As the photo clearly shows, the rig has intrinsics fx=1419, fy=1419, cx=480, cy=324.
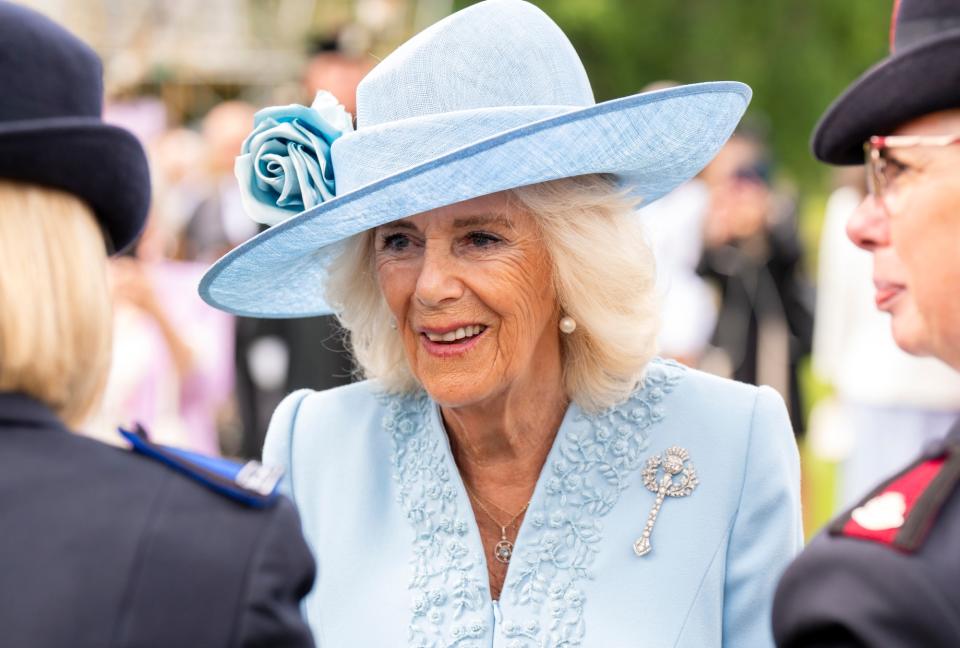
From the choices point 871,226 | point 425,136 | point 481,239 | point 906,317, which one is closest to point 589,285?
point 481,239

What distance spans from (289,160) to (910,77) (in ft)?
4.99

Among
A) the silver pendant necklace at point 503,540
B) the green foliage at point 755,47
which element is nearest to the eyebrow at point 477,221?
the silver pendant necklace at point 503,540

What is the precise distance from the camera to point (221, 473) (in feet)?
6.68

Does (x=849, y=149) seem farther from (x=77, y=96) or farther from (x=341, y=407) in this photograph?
(x=341, y=407)

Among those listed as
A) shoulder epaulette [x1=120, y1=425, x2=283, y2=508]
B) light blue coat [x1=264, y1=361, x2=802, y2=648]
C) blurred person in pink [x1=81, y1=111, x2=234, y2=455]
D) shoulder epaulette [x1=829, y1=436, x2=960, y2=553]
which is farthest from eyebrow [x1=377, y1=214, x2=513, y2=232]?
blurred person in pink [x1=81, y1=111, x2=234, y2=455]

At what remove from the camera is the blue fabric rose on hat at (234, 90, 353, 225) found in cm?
318

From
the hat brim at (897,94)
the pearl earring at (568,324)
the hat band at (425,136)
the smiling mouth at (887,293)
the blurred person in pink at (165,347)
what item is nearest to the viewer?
the hat brim at (897,94)

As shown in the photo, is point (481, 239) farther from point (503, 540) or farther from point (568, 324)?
point (503, 540)

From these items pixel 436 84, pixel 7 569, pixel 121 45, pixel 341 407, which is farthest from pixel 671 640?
pixel 121 45

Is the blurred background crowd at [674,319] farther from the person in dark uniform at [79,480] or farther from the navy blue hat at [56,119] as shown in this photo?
the navy blue hat at [56,119]

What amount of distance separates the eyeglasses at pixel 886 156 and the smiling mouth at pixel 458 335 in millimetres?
1110

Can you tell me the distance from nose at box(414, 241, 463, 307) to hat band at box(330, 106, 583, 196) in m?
0.21

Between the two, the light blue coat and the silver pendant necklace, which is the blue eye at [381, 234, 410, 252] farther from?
the silver pendant necklace

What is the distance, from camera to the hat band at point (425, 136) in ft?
9.68
